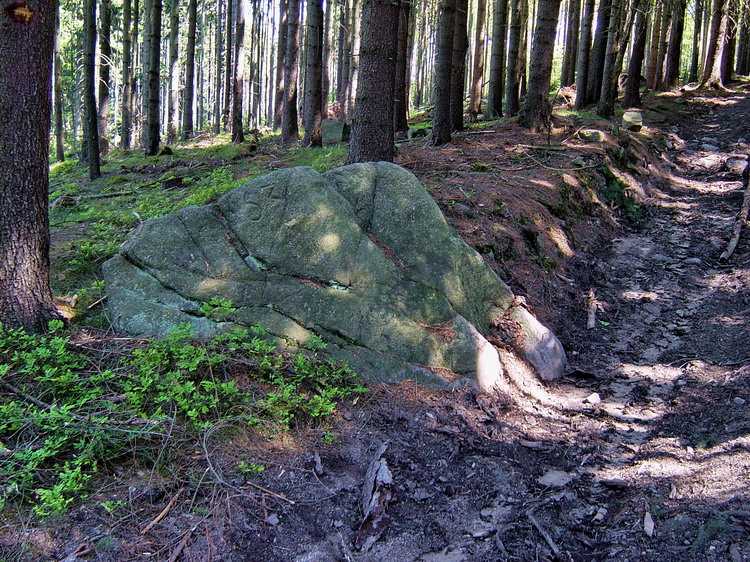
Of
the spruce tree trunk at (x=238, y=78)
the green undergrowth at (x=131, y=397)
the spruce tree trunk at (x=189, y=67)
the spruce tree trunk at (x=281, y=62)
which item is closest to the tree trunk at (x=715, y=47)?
the spruce tree trunk at (x=281, y=62)

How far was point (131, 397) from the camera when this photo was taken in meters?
4.19

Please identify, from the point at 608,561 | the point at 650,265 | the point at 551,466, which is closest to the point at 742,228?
the point at 650,265

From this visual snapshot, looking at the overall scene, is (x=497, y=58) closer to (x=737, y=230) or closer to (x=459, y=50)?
(x=459, y=50)

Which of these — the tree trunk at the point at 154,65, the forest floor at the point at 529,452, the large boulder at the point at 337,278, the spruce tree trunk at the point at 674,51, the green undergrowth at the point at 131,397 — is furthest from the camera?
the spruce tree trunk at the point at 674,51

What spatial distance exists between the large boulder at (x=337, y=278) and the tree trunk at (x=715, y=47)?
803 inches

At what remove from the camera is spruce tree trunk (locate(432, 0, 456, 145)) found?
11.0 meters

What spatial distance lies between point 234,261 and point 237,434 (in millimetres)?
1983

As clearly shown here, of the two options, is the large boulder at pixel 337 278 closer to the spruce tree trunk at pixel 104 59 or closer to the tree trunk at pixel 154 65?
the tree trunk at pixel 154 65

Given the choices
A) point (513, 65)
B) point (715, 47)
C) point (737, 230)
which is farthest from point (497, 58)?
point (715, 47)

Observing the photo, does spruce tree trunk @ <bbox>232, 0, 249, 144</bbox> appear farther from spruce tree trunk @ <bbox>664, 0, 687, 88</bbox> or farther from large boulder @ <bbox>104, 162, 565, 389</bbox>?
spruce tree trunk @ <bbox>664, 0, 687, 88</bbox>

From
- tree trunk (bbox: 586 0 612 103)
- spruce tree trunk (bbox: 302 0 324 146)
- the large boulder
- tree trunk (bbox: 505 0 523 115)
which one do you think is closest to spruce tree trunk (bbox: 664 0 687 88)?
tree trunk (bbox: 586 0 612 103)

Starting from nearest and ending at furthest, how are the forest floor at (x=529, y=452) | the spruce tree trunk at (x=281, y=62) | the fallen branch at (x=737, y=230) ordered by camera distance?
the forest floor at (x=529, y=452), the fallen branch at (x=737, y=230), the spruce tree trunk at (x=281, y=62)

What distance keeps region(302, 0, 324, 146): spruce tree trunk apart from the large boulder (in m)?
6.91

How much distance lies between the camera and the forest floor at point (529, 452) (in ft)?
11.6
